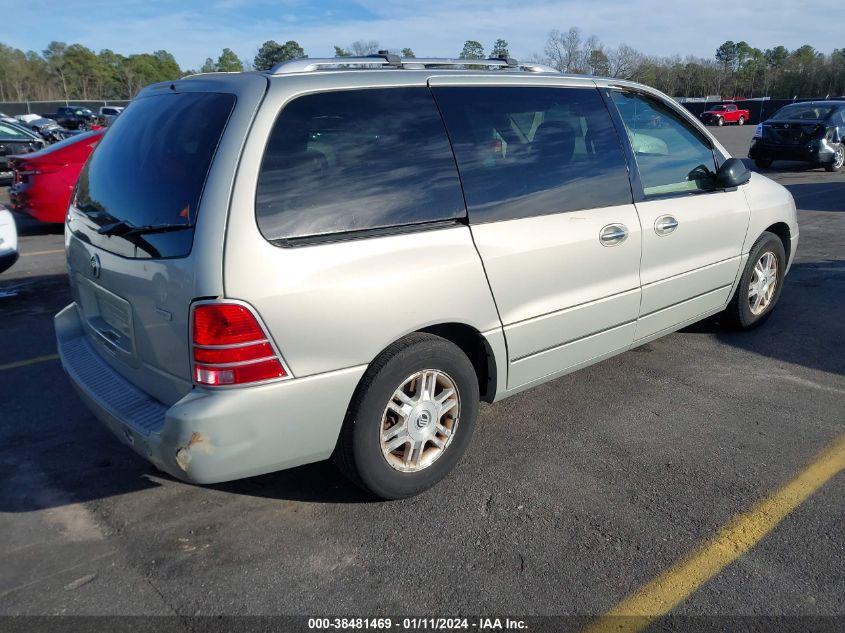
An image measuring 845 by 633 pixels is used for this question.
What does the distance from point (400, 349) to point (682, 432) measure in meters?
1.87

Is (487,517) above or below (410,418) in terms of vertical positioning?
below

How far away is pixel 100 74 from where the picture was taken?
96.4m

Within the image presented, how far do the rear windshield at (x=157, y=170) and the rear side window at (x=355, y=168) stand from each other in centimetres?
28

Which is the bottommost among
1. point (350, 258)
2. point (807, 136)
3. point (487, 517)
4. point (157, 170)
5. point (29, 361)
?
point (29, 361)

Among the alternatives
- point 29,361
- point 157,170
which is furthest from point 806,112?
point 157,170

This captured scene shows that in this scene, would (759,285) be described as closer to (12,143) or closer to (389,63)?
(389,63)

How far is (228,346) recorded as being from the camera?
2.55 m

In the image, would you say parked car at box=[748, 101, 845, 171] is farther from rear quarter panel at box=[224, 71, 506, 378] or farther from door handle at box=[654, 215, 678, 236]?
rear quarter panel at box=[224, 71, 506, 378]

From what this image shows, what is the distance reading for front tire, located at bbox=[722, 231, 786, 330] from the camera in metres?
5.07

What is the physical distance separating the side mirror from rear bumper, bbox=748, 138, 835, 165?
513 inches

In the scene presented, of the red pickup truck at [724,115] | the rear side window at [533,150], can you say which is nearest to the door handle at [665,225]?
the rear side window at [533,150]

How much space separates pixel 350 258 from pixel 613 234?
1717 millimetres

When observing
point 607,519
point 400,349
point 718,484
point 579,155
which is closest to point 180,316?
point 400,349

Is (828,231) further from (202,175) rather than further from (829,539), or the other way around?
(202,175)
